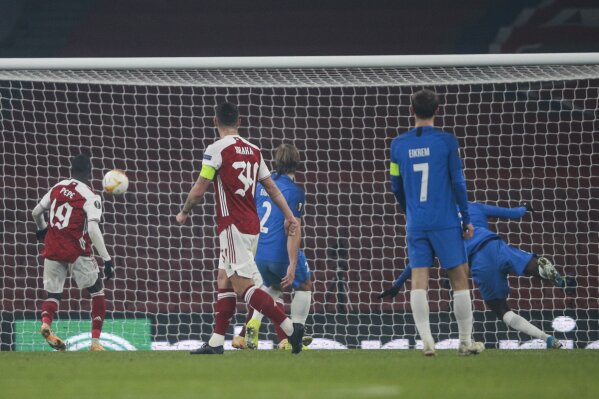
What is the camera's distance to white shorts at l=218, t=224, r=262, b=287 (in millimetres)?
6648

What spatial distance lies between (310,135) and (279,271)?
5417 mm

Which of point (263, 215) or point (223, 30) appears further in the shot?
point (223, 30)

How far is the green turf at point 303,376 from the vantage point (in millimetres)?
4398

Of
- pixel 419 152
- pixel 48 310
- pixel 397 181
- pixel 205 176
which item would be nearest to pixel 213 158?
pixel 205 176

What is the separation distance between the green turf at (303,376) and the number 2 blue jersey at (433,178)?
0.80 meters

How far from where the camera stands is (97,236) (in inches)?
332

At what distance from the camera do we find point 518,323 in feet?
26.4

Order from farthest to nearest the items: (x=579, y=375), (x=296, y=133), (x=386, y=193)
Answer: (x=296, y=133)
(x=386, y=193)
(x=579, y=375)

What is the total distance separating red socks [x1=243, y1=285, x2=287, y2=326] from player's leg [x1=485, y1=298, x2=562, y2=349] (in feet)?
7.11

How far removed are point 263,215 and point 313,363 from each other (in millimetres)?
2546

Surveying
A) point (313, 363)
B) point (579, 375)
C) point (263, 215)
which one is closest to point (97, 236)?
point (263, 215)

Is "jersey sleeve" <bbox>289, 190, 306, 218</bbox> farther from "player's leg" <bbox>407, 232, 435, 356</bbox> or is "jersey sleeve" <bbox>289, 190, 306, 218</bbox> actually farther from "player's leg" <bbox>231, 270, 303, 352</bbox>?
"player's leg" <bbox>407, 232, 435, 356</bbox>

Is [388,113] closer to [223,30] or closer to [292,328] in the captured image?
[223,30]

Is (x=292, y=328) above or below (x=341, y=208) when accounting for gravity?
below
